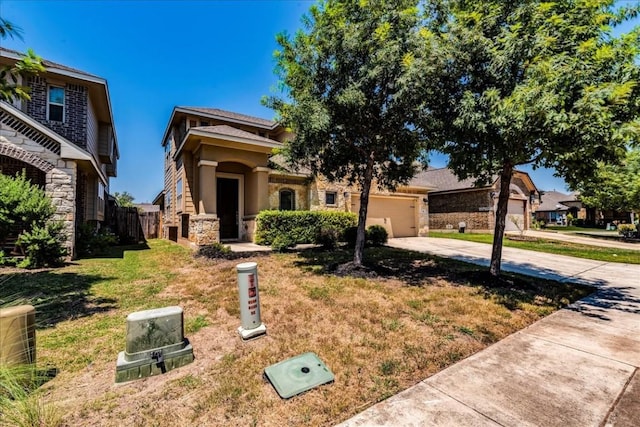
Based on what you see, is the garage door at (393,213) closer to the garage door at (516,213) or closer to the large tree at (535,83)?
the large tree at (535,83)

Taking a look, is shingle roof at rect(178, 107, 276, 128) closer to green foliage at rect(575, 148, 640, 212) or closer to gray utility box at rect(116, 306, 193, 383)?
gray utility box at rect(116, 306, 193, 383)

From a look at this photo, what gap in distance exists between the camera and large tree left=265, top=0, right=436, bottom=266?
6391 mm

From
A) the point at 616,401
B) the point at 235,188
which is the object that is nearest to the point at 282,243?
the point at 235,188

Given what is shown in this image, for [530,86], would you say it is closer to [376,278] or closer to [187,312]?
[376,278]

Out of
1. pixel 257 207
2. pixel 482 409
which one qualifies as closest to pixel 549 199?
pixel 257 207

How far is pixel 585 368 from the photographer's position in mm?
3168

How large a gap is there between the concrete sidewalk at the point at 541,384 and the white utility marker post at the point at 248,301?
192 cm

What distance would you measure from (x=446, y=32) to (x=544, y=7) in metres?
1.76

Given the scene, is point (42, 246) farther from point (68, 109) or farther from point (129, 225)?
point (129, 225)

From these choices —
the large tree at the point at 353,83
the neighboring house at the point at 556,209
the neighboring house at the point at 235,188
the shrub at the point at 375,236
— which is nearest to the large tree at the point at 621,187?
the neighboring house at the point at 235,188

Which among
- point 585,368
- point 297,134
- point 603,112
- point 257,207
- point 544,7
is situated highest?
point 544,7

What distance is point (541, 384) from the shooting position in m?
2.85

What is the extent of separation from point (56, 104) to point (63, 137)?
10.8ft

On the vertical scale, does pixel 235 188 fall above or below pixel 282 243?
above
